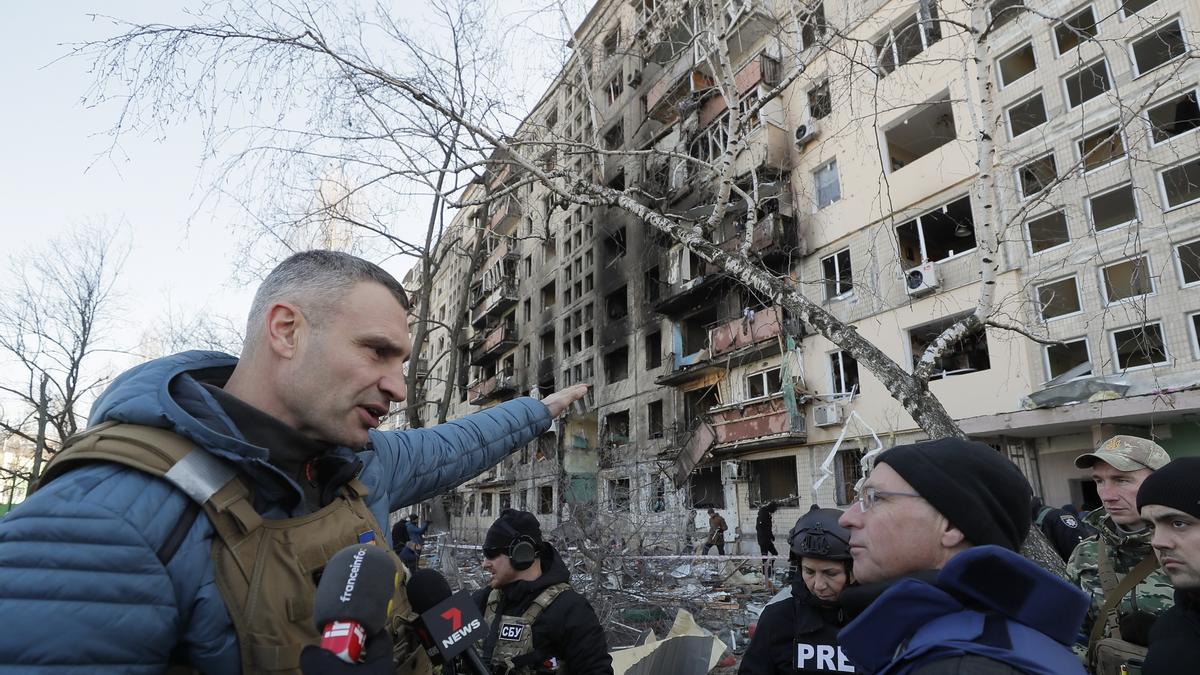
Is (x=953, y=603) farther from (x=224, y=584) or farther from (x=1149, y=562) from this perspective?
(x=1149, y=562)

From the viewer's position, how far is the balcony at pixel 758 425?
19.3 metres

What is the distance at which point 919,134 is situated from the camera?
19500mm

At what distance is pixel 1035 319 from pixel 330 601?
1644 cm

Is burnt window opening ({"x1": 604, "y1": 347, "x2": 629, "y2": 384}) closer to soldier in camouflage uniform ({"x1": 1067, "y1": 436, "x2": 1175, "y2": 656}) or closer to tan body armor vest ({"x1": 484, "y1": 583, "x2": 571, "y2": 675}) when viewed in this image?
soldier in camouflage uniform ({"x1": 1067, "y1": 436, "x2": 1175, "y2": 656})

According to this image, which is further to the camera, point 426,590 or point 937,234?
point 937,234

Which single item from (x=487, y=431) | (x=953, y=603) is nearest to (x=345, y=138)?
(x=487, y=431)

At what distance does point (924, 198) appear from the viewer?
17.3 m

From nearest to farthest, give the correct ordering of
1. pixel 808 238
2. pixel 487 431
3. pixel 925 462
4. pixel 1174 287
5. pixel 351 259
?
1. pixel 351 259
2. pixel 925 462
3. pixel 487 431
4. pixel 1174 287
5. pixel 808 238

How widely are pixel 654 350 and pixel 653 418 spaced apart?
3269 mm

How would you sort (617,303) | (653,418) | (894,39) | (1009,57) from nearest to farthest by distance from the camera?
1. (894,39)
2. (1009,57)
3. (653,418)
4. (617,303)

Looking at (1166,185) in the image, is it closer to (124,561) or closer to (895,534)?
(895,534)

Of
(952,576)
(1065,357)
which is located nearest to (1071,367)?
(1065,357)

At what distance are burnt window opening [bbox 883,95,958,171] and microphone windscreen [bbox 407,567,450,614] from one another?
19813 mm

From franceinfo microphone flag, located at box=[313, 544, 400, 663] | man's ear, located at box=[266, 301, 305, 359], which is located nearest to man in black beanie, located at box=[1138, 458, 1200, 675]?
franceinfo microphone flag, located at box=[313, 544, 400, 663]
